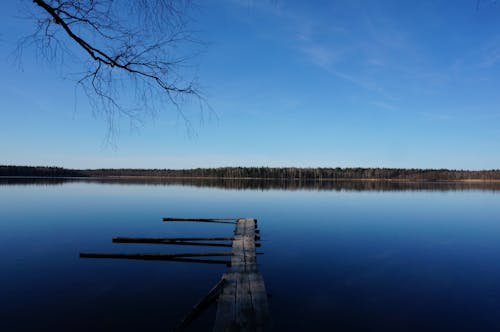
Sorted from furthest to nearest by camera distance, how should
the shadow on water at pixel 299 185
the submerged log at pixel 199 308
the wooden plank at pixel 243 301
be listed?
the shadow on water at pixel 299 185
the submerged log at pixel 199 308
the wooden plank at pixel 243 301

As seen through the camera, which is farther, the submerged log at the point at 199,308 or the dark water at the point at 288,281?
the dark water at the point at 288,281

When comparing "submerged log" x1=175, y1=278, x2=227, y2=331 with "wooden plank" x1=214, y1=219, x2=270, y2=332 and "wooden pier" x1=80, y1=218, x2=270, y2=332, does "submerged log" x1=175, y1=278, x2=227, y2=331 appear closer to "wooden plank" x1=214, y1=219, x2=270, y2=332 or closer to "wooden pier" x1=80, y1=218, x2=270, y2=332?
"wooden pier" x1=80, y1=218, x2=270, y2=332

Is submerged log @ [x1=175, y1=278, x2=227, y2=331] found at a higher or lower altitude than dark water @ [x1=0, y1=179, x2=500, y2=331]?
higher

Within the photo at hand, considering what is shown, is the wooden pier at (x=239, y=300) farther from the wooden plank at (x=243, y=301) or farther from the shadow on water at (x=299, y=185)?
the shadow on water at (x=299, y=185)

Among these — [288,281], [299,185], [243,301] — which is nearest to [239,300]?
[243,301]

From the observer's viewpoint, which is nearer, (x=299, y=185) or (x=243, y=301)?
(x=243, y=301)

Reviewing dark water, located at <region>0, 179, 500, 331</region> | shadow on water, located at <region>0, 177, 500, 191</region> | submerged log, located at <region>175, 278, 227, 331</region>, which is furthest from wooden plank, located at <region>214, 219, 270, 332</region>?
shadow on water, located at <region>0, 177, 500, 191</region>

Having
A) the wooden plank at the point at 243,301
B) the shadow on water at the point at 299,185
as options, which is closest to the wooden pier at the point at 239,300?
the wooden plank at the point at 243,301

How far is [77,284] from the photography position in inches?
443

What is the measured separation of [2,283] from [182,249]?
7949 millimetres

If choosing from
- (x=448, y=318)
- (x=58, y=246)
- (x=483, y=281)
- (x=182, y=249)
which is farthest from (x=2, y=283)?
(x=483, y=281)

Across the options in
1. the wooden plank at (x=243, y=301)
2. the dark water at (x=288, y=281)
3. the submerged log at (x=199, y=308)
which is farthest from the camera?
the dark water at (x=288, y=281)

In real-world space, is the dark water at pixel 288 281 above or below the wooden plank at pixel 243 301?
below

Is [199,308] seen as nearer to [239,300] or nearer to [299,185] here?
[239,300]
